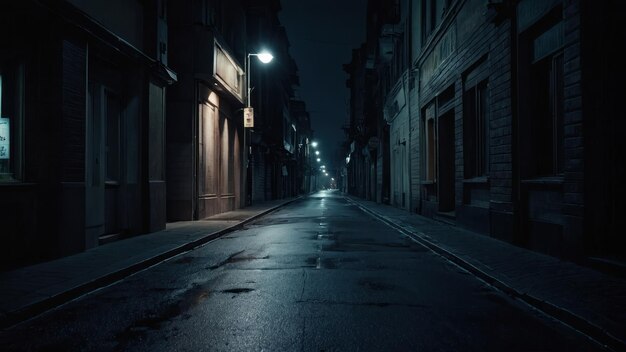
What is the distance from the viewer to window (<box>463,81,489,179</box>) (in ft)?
45.9

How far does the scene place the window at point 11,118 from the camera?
8.63 meters

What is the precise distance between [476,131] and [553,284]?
335 inches

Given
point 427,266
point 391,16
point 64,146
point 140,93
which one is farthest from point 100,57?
point 391,16

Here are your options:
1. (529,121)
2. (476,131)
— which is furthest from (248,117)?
(529,121)

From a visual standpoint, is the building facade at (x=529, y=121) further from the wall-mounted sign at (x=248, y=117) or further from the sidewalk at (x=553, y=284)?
the wall-mounted sign at (x=248, y=117)

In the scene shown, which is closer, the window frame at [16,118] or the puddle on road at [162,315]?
the puddle on road at [162,315]

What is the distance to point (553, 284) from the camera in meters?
6.61

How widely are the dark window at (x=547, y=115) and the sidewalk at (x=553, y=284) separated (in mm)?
1855

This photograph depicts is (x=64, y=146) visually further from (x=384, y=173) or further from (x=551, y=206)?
(x=384, y=173)

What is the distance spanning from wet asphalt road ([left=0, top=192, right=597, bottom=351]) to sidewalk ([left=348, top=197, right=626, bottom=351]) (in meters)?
0.18

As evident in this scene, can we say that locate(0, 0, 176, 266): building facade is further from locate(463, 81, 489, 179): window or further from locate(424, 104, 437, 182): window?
locate(424, 104, 437, 182): window

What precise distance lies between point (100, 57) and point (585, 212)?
33.4 ft

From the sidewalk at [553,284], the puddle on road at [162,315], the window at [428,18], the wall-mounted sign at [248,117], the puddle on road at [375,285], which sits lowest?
the puddle on road at [375,285]

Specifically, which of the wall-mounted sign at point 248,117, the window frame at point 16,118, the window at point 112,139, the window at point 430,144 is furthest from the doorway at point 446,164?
the window frame at point 16,118
